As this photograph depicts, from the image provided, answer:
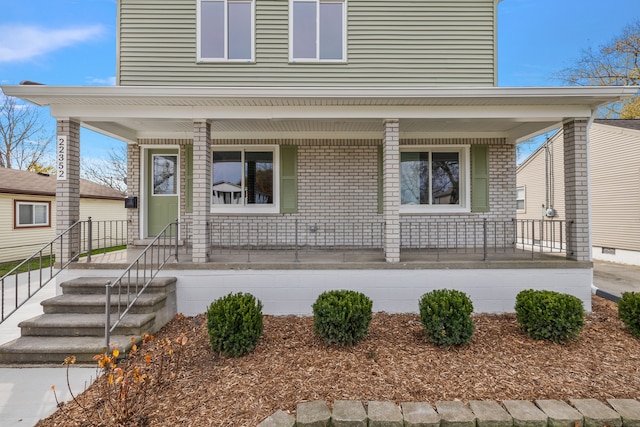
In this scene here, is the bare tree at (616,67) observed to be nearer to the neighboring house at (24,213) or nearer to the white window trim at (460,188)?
the white window trim at (460,188)

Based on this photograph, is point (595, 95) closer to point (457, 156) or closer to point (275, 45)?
point (457, 156)

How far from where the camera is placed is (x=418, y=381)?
3256 mm

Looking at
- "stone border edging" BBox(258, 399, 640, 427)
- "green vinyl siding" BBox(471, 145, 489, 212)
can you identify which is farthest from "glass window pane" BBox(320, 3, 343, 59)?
"stone border edging" BBox(258, 399, 640, 427)

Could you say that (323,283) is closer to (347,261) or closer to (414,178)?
(347,261)

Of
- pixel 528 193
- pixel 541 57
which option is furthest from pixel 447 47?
pixel 541 57

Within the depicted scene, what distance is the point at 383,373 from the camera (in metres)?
3.40

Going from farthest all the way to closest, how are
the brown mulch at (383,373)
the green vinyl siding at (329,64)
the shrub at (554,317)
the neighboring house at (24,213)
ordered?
1. the neighboring house at (24,213)
2. the green vinyl siding at (329,64)
3. the shrub at (554,317)
4. the brown mulch at (383,373)

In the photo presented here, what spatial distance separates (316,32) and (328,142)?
2.28 meters

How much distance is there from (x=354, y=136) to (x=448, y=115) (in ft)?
7.18

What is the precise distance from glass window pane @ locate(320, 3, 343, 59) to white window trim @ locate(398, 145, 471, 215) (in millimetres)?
2542

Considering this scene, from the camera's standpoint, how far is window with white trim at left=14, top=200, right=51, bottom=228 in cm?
1188

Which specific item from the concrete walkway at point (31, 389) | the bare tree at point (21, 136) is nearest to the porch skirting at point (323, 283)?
the concrete walkway at point (31, 389)

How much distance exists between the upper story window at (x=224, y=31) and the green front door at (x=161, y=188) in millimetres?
2345

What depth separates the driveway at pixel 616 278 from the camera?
23.4 ft
